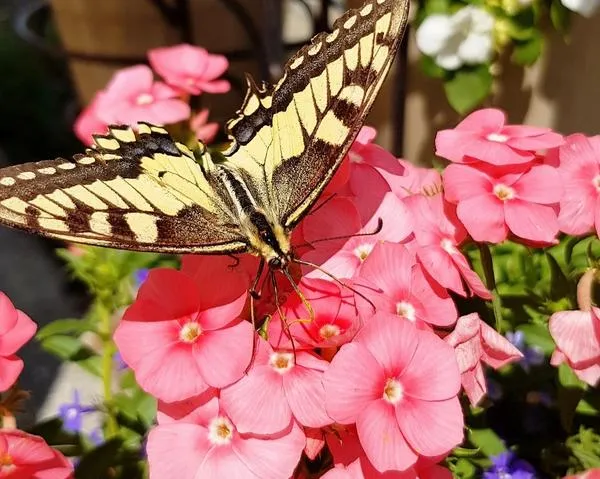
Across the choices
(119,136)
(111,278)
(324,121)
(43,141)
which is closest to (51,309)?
(43,141)

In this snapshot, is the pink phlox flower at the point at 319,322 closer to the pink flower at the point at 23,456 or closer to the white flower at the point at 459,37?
the pink flower at the point at 23,456

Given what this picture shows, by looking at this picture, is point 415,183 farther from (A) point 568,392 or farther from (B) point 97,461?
(B) point 97,461

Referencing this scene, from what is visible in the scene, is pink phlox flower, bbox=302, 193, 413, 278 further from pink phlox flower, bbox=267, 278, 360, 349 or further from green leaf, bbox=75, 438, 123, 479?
green leaf, bbox=75, 438, 123, 479

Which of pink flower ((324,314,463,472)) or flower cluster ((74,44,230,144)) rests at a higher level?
flower cluster ((74,44,230,144))

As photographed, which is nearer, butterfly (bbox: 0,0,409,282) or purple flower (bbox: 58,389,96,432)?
butterfly (bbox: 0,0,409,282)

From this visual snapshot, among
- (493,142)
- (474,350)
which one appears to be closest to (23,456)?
(474,350)

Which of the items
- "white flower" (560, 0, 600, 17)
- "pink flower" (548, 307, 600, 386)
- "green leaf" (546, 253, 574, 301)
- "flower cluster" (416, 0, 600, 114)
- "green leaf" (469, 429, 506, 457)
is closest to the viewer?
"pink flower" (548, 307, 600, 386)

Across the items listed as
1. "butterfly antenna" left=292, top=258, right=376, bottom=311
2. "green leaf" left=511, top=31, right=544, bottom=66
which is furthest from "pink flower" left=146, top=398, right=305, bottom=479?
"green leaf" left=511, top=31, right=544, bottom=66
